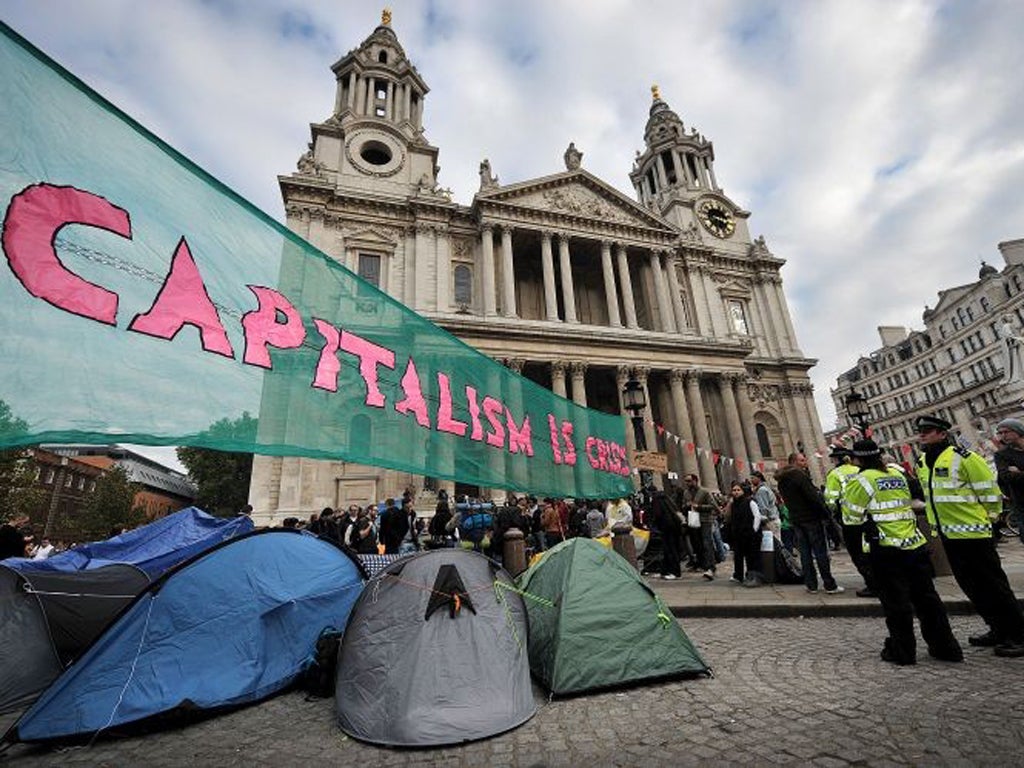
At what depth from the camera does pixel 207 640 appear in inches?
158

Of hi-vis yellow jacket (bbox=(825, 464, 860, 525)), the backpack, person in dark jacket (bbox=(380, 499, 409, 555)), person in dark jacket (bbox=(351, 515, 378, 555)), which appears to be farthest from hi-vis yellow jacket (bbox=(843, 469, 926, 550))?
person in dark jacket (bbox=(351, 515, 378, 555))

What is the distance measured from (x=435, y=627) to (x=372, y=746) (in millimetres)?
812

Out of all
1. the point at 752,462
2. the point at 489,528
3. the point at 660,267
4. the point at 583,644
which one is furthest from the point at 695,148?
the point at 583,644

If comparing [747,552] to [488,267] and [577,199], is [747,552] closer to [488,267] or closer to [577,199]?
[488,267]

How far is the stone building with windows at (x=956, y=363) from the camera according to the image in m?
42.4

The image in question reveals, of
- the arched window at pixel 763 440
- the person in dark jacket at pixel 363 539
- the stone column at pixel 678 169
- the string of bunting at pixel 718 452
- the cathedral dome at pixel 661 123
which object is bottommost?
the person in dark jacket at pixel 363 539

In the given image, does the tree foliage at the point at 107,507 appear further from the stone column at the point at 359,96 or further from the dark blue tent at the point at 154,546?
the dark blue tent at the point at 154,546

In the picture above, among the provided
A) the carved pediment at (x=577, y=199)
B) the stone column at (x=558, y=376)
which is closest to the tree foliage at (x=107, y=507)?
the stone column at (x=558, y=376)

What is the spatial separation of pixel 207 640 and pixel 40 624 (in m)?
2.10

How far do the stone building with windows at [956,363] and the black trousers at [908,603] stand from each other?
43.3m

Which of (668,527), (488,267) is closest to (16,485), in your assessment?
(488,267)

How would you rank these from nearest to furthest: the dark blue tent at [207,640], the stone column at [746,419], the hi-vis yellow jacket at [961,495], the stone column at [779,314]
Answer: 1. the dark blue tent at [207,640]
2. the hi-vis yellow jacket at [961,495]
3. the stone column at [746,419]
4. the stone column at [779,314]

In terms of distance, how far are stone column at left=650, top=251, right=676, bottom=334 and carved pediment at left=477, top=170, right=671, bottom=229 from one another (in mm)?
2245

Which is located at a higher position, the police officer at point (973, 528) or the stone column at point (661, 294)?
the stone column at point (661, 294)
